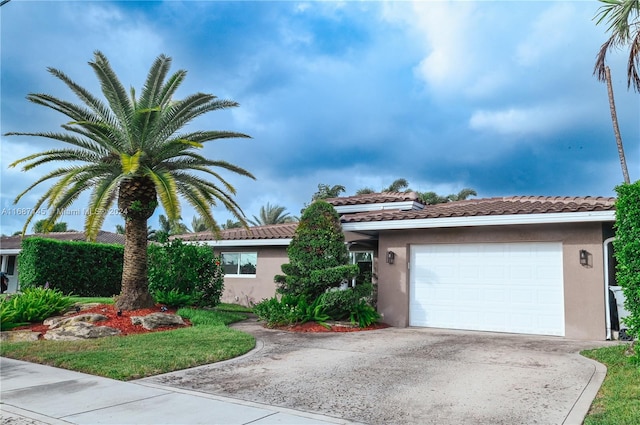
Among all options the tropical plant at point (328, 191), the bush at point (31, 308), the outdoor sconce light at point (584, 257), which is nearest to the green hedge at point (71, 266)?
the bush at point (31, 308)

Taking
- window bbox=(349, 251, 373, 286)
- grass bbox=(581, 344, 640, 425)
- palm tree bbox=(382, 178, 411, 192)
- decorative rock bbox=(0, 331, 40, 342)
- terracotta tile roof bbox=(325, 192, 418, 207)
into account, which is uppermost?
palm tree bbox=(382, 178, 411, 192)

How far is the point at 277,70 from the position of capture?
48.9ft

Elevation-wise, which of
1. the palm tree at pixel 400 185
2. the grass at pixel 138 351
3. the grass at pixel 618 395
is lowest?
the grass at pixel 138 351

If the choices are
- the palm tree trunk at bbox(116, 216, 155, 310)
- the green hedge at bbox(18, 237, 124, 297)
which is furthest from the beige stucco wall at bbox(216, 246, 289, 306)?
the green hedge at bbox(18, 237, 124, 297)

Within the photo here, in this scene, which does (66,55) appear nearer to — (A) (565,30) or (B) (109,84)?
(B) (109,84)

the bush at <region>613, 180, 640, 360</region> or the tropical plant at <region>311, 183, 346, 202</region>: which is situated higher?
the tropical plant at <region>311, 183, 346, 202</region>

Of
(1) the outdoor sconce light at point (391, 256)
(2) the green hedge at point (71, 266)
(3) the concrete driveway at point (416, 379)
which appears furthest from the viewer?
(2) the green hedge at point (71, 266)

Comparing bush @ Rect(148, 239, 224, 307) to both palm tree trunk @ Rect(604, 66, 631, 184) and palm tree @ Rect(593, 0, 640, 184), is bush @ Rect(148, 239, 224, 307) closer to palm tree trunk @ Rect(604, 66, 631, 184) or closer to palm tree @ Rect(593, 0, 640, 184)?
palm tree @ Rect(593, 0, 640, 184)

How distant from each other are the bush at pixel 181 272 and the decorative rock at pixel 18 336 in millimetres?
3954

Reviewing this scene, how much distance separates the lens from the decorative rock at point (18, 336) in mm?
10117

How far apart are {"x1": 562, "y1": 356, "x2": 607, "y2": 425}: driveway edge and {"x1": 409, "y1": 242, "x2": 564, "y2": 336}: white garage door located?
3831 millimetres

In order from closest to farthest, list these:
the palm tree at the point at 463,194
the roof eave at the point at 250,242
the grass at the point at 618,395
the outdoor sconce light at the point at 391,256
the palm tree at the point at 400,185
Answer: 1. the grass at the point at 618,395
2. the outdoor sconce light at the point at 391,256
3. the roof eave at the point at 250,242
4. the palm tree at the point at 463,194
5. the palm tree at the point at 400,185

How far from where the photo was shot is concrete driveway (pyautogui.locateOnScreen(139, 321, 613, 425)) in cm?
491

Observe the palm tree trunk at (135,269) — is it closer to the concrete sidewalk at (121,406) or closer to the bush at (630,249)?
the concrete sidewalk at (121,406)
